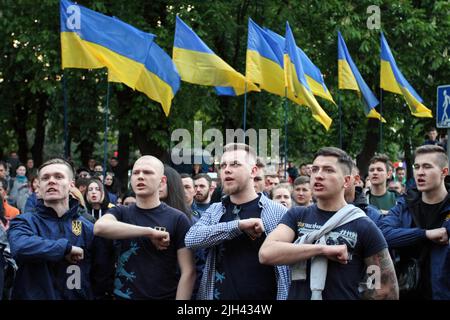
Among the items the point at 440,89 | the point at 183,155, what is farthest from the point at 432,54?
the point at 440,89

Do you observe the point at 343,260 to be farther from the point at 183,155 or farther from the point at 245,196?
the point at 183,155

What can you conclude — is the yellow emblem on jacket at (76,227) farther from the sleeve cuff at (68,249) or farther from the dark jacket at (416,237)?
the dark jacket at (416,237)

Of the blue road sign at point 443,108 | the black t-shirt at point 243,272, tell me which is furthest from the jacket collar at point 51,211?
the blue road sign at point 443,108

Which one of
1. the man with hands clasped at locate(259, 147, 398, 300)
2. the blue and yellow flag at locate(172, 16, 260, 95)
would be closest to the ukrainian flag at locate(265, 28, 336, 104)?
the blue and yellow flag at locate(172, 16, 260, 95)

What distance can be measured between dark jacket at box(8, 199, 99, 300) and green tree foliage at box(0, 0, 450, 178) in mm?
11802

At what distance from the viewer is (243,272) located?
5137 millimetres

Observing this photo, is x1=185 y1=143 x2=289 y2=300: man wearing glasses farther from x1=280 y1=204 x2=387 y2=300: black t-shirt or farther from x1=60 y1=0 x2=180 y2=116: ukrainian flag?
x1=60 y1=0 x2=180 y2=116: ukrainian flag

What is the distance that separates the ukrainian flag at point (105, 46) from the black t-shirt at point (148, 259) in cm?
498

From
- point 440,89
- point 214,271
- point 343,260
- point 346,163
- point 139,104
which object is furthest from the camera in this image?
point 139,104

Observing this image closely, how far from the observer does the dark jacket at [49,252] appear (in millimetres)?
5322

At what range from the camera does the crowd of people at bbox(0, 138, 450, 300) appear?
15.0ft

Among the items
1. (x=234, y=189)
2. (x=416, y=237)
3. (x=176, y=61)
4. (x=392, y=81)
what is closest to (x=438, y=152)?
(x=416, y=237)

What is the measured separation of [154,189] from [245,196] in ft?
2.20
